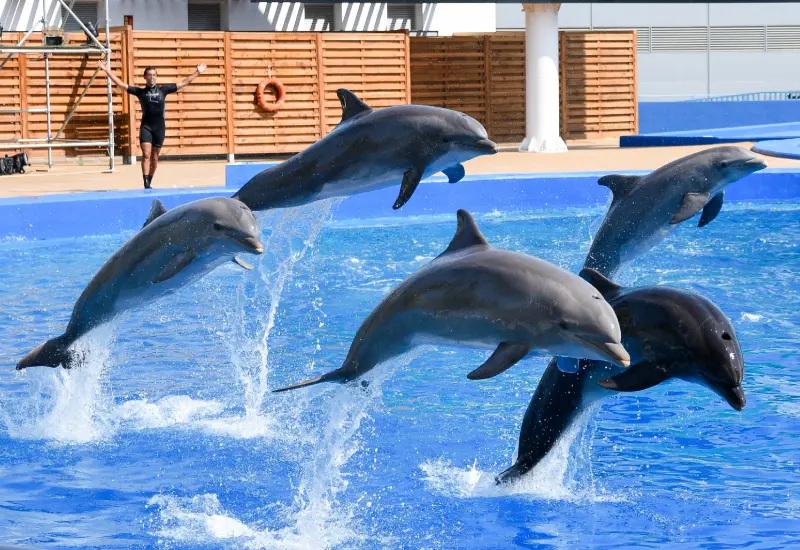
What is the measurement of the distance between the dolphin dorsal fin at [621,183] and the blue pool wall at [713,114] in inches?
950

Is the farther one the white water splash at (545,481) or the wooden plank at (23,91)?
the wooden plank at (23,91)

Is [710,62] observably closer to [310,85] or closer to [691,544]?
[310,85]

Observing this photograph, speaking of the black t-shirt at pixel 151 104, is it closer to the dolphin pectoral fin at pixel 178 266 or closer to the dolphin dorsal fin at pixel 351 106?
the dolphin dorsal fin at pixel 351 106

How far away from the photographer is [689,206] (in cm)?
522

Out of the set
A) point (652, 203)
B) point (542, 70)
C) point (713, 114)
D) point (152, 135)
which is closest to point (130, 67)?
point (152, 135)

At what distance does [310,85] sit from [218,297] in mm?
11185

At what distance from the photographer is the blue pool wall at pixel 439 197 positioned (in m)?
13.2

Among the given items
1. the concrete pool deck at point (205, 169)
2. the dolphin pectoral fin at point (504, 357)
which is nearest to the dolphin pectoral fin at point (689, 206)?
the dolphin pectoral fin at point (504, 357)

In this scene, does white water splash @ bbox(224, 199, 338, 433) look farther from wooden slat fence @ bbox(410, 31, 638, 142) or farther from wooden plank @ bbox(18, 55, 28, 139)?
wooden slat fence @ bbox(410, 31, 638, 142)

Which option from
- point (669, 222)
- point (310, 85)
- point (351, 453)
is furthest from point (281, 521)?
point (310, 85)

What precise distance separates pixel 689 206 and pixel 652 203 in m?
0.16

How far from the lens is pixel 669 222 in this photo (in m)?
5.24

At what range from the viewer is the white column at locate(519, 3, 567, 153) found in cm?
1991

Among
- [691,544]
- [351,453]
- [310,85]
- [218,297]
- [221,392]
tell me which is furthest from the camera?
[310,85]
